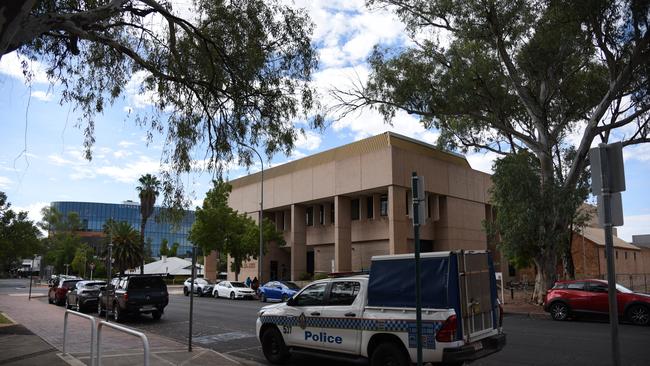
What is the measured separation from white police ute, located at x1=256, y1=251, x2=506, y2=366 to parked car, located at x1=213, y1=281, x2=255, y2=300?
2654 centimetres

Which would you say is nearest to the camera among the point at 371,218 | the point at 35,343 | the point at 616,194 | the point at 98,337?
the point at 616,194

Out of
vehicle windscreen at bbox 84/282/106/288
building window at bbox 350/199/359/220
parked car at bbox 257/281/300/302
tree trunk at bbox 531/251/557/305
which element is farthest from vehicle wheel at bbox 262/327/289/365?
building window at bbox 350/199/359/220

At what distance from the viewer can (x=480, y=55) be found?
84.9ft

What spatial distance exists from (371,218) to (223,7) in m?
36.2

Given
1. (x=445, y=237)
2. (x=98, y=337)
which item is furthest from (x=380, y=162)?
(x=98, y=337)

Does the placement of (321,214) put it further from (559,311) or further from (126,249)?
(559,311)

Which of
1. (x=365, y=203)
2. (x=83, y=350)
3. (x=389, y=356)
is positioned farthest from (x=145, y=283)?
(x=365, y=203)

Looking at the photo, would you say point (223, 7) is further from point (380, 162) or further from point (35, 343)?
point (380, 162)

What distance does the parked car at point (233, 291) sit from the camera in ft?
119

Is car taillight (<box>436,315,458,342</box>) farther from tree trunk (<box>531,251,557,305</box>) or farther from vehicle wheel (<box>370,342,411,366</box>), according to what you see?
tree trunk (<box>531,251,557,305</box>)

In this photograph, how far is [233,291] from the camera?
36781mm

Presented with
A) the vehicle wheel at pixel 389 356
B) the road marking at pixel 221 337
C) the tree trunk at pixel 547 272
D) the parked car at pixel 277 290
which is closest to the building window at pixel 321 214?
the parked car at pixel 277 290

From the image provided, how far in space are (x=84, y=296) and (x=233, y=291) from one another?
12.7 metres

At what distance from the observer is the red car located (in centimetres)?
1797
